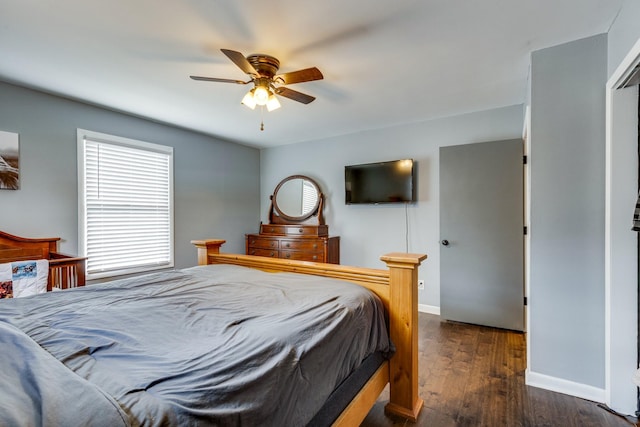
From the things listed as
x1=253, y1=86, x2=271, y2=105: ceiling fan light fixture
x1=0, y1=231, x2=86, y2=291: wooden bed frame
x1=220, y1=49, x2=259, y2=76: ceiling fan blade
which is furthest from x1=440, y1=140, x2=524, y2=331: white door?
x1=0, y1=231, x2=86, y2=291: wooden bed frame

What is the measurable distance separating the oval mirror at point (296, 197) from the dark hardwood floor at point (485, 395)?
8.08ft

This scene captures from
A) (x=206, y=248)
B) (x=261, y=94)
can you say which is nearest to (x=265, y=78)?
(x=261, y=94)

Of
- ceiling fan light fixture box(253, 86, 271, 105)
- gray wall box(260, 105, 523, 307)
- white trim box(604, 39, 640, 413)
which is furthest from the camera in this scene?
gray wall box(260, 105, 523, 307)

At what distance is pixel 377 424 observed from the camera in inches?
67.9

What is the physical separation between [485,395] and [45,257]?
12.6 ft

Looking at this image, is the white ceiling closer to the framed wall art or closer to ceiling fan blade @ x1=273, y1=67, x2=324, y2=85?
ceiling fan blade @ x1=273, y1=67, x2=324, y2=85

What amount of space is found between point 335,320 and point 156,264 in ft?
10.5

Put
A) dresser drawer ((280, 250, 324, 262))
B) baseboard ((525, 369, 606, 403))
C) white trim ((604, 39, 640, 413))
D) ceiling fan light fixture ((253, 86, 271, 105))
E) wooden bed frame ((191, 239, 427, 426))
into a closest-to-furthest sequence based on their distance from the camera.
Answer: wooden bed frame ((191, 239, 427, 426)), white trim ((604, 39, 640, 413)), baseboard ((525, 369, 606, 403)), ceiling fan light fixture ((253, 86, 271, 105)), dresser drawer ((280, 250, 324, 262))

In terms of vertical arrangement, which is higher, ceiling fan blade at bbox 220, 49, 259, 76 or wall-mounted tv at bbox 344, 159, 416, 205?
ceiling fan blade at bbox 220, 49, 259, 76

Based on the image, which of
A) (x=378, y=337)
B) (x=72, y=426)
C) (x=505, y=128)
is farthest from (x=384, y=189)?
(x=72, y=426)

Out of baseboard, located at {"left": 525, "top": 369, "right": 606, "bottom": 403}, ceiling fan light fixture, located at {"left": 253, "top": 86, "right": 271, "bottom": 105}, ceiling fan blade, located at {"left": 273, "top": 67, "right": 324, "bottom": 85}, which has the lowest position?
baseboard, located at {"left": 525, "top": 369, "right": 606, "bottom": 403}

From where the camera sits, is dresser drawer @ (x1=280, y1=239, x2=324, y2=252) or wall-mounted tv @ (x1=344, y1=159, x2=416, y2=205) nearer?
wall-mounted tv @ (x1=344, y1=159, x2=416, y2=205)

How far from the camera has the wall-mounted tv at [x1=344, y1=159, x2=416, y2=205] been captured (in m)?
3.73

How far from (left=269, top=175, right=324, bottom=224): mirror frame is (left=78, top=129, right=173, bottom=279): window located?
5.16 feet
